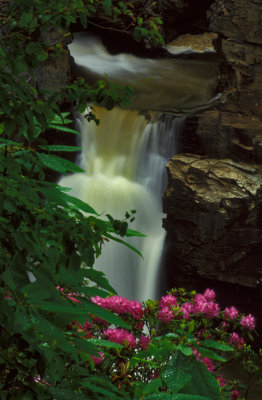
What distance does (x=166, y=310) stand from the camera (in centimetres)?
231

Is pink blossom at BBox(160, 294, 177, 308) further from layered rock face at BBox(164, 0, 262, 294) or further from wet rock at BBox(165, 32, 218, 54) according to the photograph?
wet rock at BBox(165, 32, 218, 54)

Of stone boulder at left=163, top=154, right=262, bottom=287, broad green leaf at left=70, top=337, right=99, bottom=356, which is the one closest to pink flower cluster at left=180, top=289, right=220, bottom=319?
broad green leaf at left=70, top=337, right=99, bottom=356

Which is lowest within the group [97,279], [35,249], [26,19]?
→ [97,279]

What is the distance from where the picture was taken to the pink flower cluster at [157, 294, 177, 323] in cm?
231

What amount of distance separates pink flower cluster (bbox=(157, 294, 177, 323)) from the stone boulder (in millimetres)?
4600

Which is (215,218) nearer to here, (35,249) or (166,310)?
(166,310)

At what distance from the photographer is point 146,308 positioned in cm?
244

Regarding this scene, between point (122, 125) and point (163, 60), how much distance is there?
465 centimetres

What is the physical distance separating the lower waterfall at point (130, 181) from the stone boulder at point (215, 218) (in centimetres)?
51

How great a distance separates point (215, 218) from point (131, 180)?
1740mm

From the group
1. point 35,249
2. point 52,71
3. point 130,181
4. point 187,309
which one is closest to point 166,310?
point 187,309

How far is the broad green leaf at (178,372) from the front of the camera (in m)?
1.23

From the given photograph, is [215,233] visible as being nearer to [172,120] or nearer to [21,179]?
[172,120]

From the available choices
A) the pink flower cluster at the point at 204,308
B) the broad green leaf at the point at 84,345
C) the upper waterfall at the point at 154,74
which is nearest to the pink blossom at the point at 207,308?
the pink flower cluster at the point at 204,308
